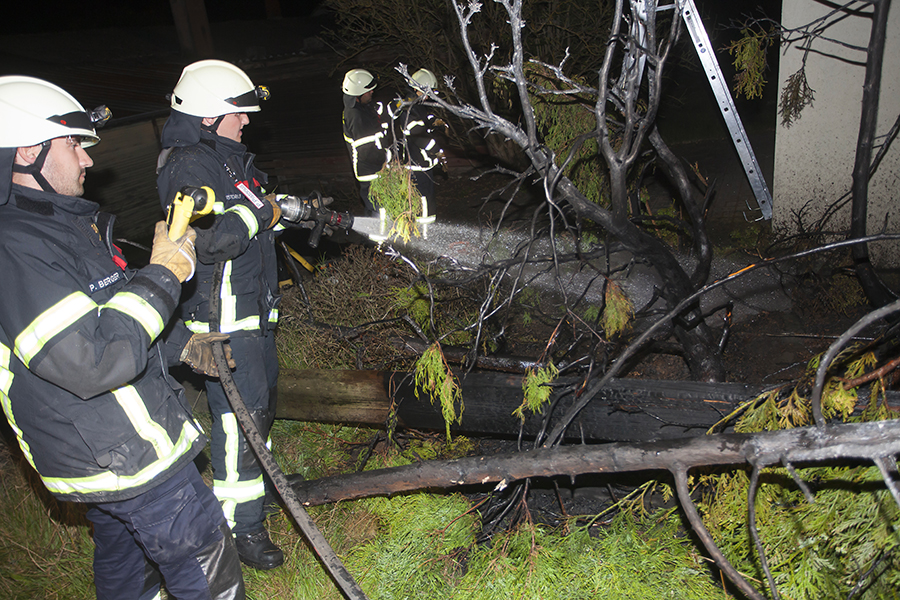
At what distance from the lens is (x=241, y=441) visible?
2992mm

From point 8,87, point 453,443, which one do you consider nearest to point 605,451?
point 453,443

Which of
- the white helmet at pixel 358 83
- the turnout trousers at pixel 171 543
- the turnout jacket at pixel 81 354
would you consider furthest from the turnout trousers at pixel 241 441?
the white helmet at pixel 358 83

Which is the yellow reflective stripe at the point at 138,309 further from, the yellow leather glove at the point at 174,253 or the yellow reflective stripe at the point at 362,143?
the yellow reflective stripe at the point at 362,143

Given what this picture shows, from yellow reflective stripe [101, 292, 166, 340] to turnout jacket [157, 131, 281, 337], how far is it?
2.42 feet

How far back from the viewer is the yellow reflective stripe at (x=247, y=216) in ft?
9.20

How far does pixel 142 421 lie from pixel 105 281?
533 millimetres

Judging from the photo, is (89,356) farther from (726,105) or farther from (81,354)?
(726,105)

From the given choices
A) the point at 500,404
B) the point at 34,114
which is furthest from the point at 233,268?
the point at 500,404

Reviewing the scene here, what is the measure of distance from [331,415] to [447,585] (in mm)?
1383

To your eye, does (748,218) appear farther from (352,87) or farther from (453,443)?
(352,87)

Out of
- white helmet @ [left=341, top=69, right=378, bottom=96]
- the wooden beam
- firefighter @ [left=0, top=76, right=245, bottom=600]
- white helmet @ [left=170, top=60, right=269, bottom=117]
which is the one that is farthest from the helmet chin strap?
white helmet @ [left=341, top=69, right=378, bottom=96]

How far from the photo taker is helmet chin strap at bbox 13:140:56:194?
1.96m

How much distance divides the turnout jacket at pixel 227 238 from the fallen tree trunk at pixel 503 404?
72 cm

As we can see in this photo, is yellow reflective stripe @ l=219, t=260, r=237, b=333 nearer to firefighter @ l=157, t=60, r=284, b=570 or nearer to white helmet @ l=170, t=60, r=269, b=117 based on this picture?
firefighter @ l=157, t=60, r=284, b=570
